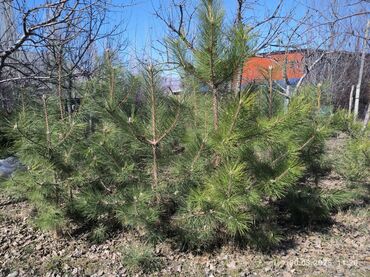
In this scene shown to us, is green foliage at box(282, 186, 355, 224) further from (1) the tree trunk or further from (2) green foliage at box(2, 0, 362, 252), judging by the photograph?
(1) the tree trunk

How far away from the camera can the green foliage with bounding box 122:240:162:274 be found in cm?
265

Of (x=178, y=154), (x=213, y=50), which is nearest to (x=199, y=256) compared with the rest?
(x=178, y=154)

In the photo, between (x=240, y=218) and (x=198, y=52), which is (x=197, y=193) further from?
(x=198, y=52)

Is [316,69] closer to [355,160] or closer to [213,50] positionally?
[355,160]

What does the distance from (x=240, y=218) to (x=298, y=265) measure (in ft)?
2.32

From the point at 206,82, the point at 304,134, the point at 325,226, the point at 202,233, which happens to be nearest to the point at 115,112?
the point at 206,82

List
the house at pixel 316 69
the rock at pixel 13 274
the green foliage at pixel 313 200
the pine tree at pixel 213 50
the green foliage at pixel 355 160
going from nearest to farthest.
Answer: the pine tree at pixel 213 50 → the rock at pixel 13 274 → the green foliage at pixel 313 200 → the green foliage at pixel 355 160 → the house at pixel 316 69

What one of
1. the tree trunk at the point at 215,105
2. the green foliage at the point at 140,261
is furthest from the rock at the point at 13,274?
the tree trunk at the point at 215,105

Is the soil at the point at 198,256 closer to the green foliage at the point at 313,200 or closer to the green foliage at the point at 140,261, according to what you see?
the green foliage at the point at 140,261

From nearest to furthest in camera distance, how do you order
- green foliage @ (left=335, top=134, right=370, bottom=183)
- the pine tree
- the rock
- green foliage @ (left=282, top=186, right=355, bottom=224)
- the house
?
the pine tree
the rock
green foliage @ (left=282, top=186, right=355, bottom=224)
green foliage @ (left=335, top=134, right=370, bottom=183)
the house

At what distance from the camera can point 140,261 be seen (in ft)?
8.73

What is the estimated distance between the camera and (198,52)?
97.3 inches

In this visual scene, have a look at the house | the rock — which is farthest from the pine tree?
the rock

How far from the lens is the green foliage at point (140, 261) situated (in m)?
2.65
